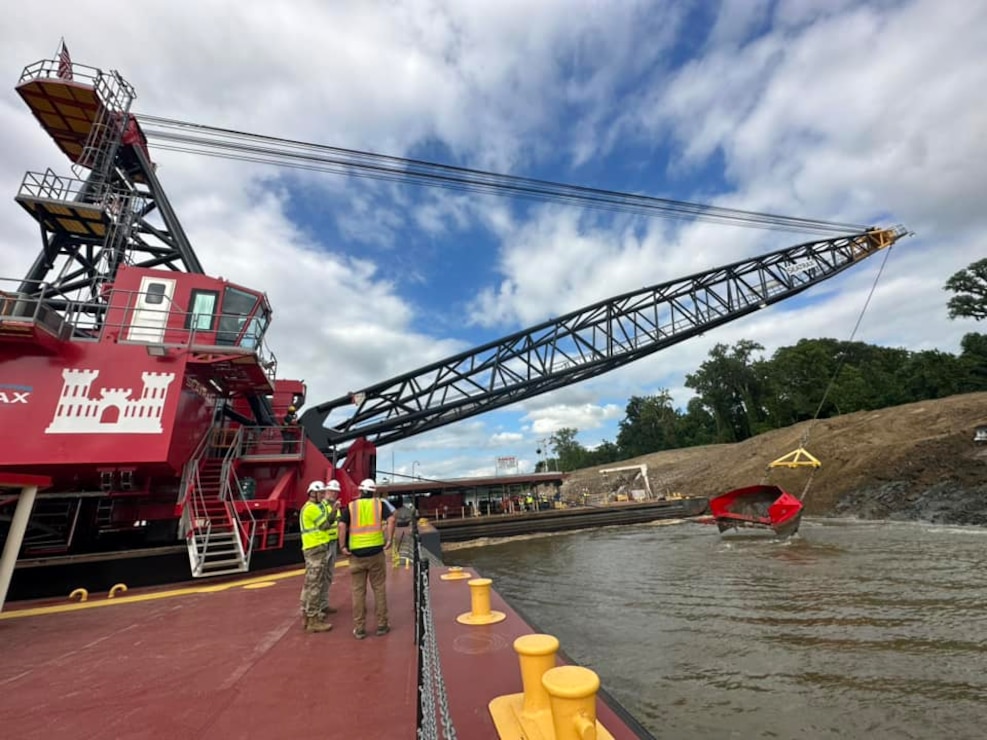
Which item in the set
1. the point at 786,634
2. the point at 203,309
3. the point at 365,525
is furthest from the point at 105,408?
the point at 786,634

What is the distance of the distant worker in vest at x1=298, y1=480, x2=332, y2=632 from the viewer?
16.3 feet

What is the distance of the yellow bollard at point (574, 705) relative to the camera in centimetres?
189

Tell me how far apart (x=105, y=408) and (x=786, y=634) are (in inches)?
488

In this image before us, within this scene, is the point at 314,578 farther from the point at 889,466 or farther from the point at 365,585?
the point at 889,466

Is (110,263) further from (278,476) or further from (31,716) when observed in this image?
(31,716)

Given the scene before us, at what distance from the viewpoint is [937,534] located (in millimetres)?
14664

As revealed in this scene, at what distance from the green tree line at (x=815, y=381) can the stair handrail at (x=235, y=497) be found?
1477 inches

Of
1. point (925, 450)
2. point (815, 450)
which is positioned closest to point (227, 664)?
point (925, 450)

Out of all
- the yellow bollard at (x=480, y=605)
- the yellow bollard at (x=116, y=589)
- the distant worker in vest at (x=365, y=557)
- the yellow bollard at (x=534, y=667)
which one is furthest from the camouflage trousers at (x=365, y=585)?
the yellow bollard at (x=116, y=589)

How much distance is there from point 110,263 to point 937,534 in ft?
93.7

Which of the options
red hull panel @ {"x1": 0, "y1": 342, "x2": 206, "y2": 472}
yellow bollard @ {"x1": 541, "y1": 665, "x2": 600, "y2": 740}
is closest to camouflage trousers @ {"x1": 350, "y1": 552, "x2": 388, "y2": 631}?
yellow bollard @ {"x1": 541, "y1": 665, "x2": 600, "y2": 740}

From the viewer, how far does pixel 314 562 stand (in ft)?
16.2

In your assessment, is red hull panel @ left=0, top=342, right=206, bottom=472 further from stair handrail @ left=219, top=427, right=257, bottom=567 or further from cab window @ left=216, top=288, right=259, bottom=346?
cab window @ left=216, top=288, right=259, bottom=346

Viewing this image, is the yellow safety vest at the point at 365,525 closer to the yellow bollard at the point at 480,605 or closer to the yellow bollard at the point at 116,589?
the yellow bollard at the point at 480,605
